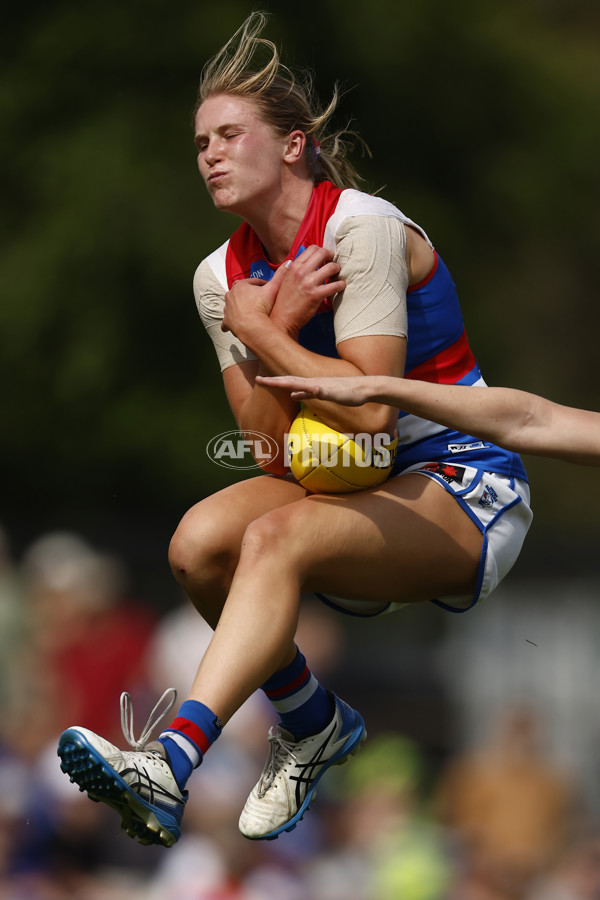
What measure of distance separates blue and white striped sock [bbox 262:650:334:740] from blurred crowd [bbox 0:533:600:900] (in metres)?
2.93

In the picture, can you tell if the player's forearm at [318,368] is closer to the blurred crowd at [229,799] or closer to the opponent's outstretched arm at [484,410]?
the opponent's outstretched arm at [484,410]

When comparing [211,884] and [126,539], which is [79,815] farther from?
[126,539]

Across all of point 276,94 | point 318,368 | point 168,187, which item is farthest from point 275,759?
point 168,187

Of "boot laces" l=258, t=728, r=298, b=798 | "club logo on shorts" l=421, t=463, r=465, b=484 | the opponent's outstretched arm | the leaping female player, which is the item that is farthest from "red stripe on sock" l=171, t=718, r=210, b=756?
"club logo on shorts" l=421, t=463, r=465, b=484

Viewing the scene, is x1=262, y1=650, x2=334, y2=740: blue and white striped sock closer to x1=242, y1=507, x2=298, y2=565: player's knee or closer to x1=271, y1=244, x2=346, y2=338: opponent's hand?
x1=242, y1=507, x2=298, y2=565: player's knee

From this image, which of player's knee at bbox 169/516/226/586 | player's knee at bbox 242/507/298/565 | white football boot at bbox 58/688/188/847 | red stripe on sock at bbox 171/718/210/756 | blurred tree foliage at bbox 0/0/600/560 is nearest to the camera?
white football boot at bbox 58/688/188/847

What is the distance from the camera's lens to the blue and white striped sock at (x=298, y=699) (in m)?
3.85

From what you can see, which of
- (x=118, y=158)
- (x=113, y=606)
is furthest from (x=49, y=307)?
(x=113, y=606)

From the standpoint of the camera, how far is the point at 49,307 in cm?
933

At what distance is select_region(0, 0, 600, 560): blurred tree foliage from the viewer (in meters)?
9.23

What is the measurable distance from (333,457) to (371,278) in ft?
1.58

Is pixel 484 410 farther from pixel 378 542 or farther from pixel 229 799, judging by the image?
pixel 229 799

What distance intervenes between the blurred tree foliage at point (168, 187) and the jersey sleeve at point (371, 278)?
17.8ft

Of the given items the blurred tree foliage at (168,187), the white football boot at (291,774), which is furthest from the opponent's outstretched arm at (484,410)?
the blurred tree foliage at (168,187)
